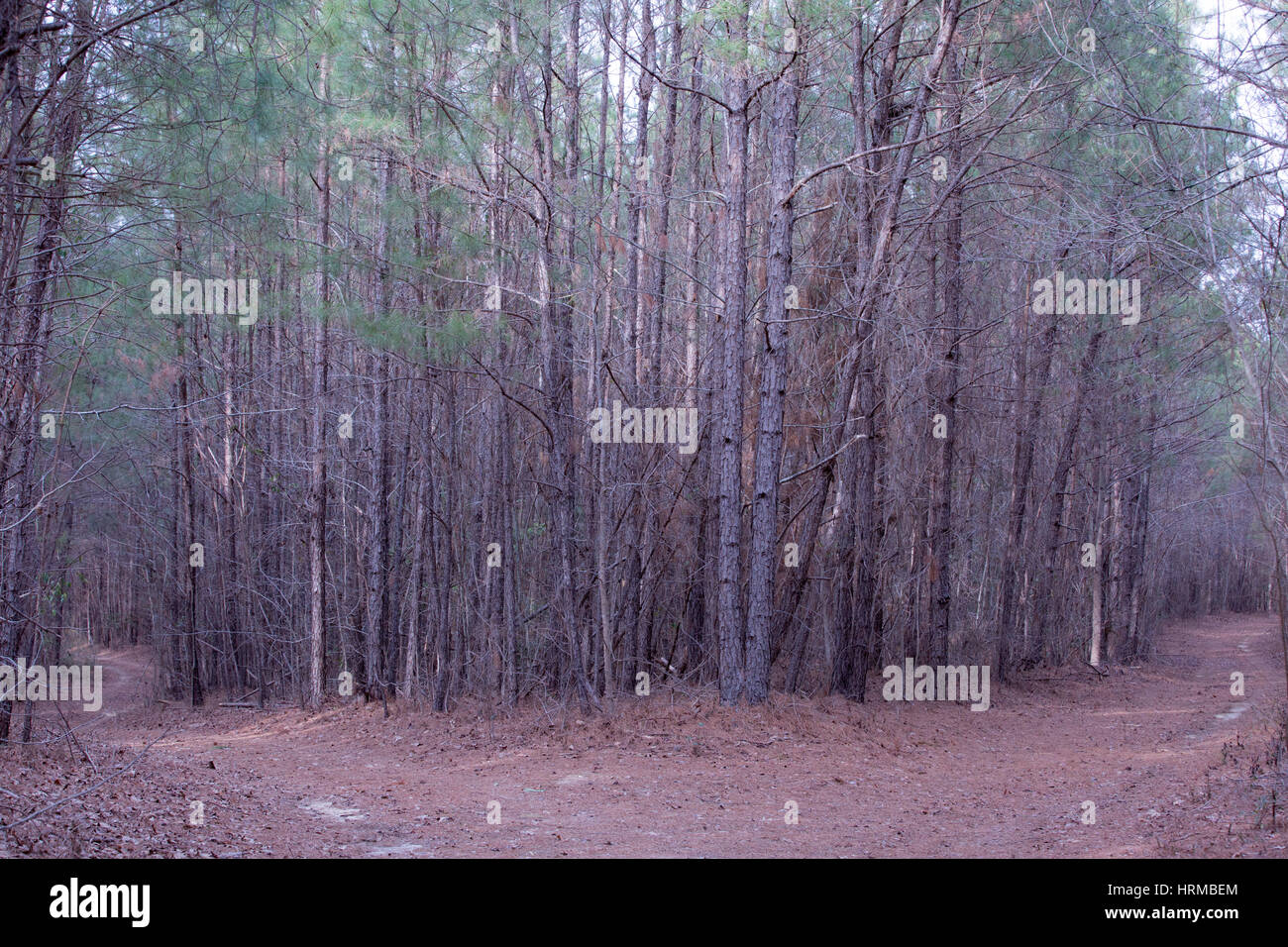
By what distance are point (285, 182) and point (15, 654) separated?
883 centimetres

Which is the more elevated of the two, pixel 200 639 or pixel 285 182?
pixel 285 182

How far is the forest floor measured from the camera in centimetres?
636

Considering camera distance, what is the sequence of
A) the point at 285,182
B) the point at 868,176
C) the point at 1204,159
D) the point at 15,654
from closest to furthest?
1. the point at 1204,159
2. the point at 15,654
3. the point at 868,176
4. the point at 285,182

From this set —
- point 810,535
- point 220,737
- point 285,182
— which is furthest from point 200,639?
point 810,535

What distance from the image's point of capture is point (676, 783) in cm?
864

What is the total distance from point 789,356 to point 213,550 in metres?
Answer: 11.0

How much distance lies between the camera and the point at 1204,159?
7297mm

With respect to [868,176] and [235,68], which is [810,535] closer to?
[868,176]

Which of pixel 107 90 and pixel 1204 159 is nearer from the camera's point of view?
pixel 107 90

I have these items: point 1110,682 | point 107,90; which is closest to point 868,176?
point 107,90

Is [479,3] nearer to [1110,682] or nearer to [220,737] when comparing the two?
[220,737]

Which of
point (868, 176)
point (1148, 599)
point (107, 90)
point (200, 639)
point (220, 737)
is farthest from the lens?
point (1148, 599)

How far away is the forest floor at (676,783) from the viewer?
20.9 ft

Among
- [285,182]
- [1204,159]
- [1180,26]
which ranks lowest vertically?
[1204,159]
